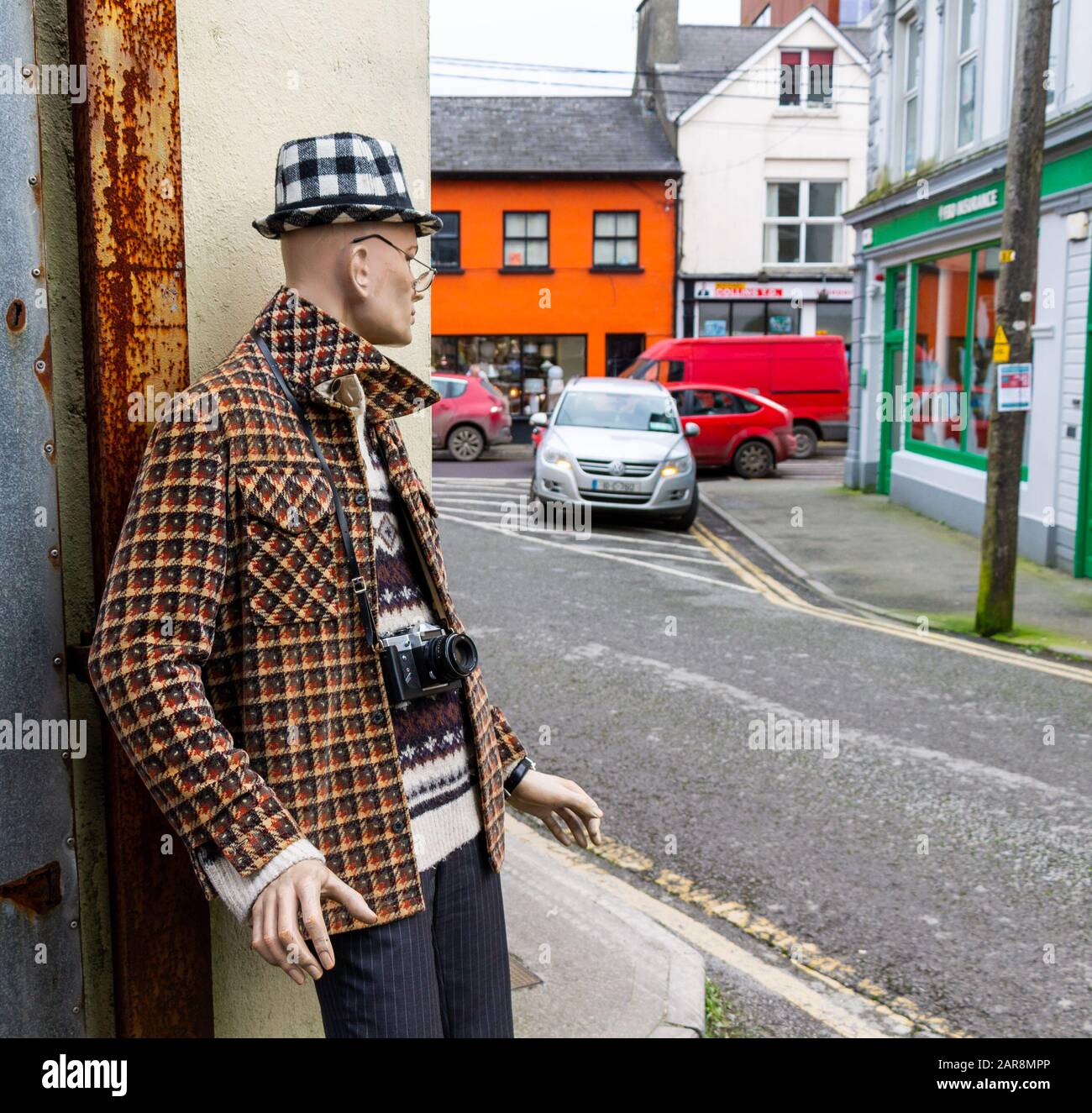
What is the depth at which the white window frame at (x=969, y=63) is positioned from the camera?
15.2 meters

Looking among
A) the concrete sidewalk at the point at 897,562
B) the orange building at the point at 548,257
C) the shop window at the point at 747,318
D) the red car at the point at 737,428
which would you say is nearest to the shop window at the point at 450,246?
the orange building at the point at 548,257

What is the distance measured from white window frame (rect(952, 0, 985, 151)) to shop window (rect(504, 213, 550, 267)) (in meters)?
17.7

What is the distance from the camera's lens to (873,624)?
33.1 feet

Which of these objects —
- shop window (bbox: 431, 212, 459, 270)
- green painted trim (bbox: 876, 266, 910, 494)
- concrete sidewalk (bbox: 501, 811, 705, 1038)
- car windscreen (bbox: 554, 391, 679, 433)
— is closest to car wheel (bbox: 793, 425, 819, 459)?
green painted trim (bbox: 876, 266, 910, 494)

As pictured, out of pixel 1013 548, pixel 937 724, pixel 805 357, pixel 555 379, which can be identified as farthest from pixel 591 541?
pixel 555 379

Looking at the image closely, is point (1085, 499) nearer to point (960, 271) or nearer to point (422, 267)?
point (960, 271)

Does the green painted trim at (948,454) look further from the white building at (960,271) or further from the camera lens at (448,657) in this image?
the camera lens at (448,657)

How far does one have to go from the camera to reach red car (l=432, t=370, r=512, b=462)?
24.7m

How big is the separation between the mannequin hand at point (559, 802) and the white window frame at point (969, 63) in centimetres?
1472

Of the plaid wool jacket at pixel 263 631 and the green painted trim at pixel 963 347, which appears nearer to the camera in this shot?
the plaid wool jacket at pixel 263 631

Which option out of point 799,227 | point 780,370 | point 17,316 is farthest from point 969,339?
point 799,227

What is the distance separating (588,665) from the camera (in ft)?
27.3
